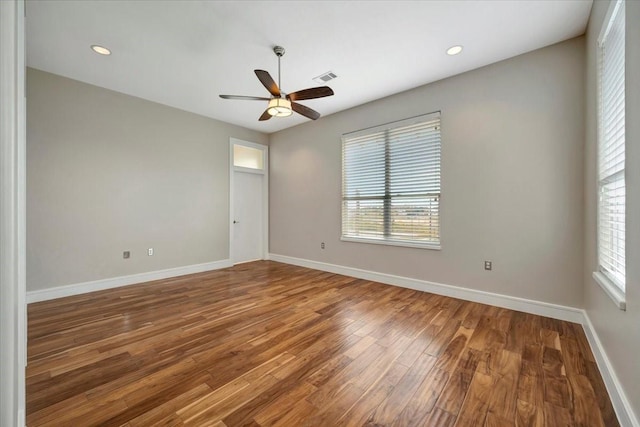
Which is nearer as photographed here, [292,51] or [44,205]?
[292,51]

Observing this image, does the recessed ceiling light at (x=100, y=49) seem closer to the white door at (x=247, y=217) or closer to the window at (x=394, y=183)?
the white door at (x=247, y=217)

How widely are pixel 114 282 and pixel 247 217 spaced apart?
103 inches

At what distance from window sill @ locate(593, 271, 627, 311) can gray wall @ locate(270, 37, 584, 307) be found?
77cm

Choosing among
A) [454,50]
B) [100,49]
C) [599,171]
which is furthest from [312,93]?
[599,171]

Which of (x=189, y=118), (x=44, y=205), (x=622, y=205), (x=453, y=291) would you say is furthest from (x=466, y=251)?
(x=44, y=205)

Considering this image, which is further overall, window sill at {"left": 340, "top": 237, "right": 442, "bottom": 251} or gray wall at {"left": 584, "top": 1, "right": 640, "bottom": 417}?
window sill at {"left": 340, "top": 237, "right": 442, "bottom": 251}

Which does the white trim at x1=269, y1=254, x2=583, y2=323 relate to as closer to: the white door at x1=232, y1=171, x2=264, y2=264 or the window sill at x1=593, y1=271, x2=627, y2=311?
the window sill at x1=593, y1=271, x2=627, y2=311

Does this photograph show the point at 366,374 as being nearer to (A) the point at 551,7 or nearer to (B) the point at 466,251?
(B) the point at 466,251

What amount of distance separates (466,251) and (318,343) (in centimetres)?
233

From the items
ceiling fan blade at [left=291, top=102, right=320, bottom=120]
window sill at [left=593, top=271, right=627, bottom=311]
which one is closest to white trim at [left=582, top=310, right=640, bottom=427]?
window sill at [left=593, top=271, right=627, bottom=311]

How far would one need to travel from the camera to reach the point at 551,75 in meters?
2.79

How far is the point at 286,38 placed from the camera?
8.86ft

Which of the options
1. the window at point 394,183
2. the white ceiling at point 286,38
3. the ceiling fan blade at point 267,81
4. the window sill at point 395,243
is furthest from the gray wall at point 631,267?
the ceiling fan blade at point 267,81

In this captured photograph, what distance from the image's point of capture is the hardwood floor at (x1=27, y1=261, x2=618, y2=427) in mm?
1491
